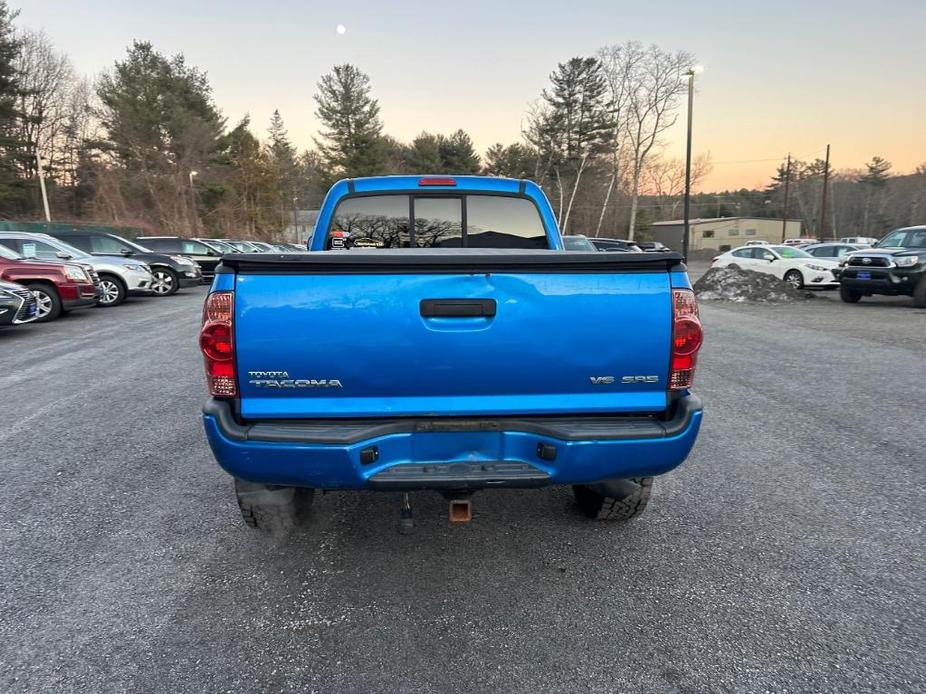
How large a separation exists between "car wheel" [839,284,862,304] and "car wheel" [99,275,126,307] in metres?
19.2

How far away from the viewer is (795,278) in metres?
18.0

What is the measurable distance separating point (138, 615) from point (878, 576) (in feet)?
11.5

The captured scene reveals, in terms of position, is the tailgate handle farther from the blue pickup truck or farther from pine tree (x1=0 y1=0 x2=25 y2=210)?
pine tree (x1=0 y1=0 x2=25 y2=210)

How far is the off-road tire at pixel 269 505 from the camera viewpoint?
103 inches

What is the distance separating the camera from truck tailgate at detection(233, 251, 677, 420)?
2.12m

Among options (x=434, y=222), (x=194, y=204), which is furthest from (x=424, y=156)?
(x=434, y=222)

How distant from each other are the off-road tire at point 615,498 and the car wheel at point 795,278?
18096mm

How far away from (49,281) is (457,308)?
456 inches

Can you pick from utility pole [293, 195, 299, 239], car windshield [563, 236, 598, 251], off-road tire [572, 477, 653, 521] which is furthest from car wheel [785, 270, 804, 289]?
utility pole [293, 195, 299, 239]

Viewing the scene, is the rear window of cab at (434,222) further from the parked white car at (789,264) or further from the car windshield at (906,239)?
the parked white car at (789,264)

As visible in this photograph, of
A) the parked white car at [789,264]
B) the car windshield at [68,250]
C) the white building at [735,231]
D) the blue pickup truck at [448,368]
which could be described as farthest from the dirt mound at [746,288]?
the white building at [735,231]

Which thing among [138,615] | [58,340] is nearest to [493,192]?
[138,615]

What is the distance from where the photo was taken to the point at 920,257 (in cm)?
1295

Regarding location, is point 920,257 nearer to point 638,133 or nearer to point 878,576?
point 878,576
